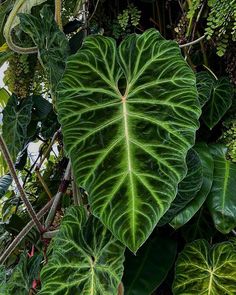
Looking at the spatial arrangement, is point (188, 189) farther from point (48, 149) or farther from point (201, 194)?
point (48, 149)

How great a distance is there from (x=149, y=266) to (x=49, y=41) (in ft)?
1.72

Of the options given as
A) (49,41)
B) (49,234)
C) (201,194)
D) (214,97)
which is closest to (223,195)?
(201,194)

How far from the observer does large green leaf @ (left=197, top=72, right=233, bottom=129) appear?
112 centimetres

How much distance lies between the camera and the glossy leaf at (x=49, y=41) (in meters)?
1.06

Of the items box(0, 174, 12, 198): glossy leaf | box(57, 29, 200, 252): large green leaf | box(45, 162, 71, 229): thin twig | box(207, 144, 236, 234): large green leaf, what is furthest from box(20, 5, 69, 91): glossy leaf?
box(0, 174, 12, 198): glossy leaf

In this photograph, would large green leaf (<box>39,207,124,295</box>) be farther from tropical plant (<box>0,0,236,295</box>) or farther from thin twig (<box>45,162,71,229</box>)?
thin twig (<box>45,162,71,229</box>)

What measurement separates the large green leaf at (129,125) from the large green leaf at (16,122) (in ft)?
1.40

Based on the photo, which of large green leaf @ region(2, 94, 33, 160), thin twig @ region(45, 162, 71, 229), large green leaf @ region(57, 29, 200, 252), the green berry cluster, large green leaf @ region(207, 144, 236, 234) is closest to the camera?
large green leaf @ region(57, 29, 200, 252)

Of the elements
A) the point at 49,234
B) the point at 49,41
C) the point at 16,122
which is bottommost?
the point at 49,234

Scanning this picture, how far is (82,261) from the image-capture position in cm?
92

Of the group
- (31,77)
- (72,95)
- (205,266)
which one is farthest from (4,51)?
(205,266)

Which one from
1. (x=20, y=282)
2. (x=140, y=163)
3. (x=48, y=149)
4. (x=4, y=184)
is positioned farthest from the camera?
(x=48, y=149)

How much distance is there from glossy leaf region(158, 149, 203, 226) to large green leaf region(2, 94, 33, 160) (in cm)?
54

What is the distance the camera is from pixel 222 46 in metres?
1.12
